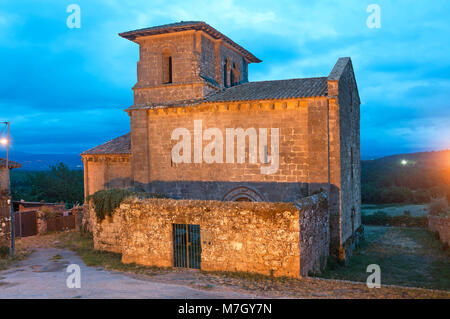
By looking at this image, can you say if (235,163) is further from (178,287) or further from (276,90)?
(178,287)

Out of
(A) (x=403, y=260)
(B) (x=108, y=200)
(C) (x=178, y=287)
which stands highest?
(B) (x=108, y=200)

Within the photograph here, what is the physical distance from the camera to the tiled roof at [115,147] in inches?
796

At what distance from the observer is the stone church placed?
14.7m

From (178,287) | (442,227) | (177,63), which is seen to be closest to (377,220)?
(442,227)

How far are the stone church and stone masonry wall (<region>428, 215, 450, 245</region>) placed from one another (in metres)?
3.92

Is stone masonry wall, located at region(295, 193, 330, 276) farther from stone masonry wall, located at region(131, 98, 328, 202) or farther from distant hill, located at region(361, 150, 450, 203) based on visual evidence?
distant hill, located at region(361, 150, 450, 203)

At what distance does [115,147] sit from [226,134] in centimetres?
770

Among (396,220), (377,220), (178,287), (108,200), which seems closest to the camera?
(178,287)

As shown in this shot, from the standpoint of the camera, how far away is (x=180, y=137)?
17.5m

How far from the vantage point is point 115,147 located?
2080 cm
